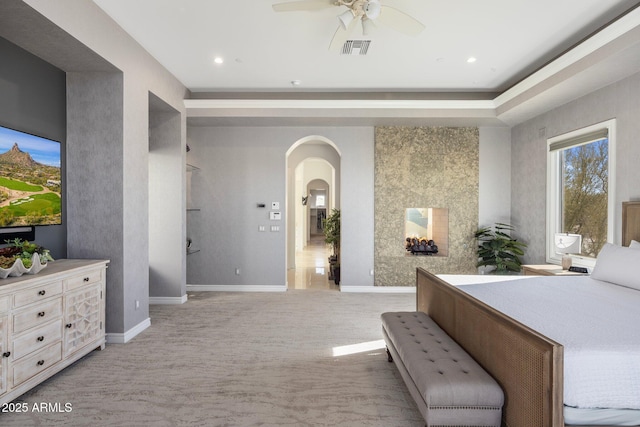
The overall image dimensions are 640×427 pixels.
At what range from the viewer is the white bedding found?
1.50m

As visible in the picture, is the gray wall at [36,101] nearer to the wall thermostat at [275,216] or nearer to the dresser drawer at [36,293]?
the dresser drawer at [36,293]

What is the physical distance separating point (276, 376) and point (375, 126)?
4.14 m

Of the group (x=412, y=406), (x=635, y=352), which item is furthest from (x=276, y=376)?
(x=635, y=352)

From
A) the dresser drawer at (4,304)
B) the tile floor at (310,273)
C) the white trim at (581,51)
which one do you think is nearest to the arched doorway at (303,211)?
the tile floor at (310,273)

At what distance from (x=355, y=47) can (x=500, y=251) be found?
374cm

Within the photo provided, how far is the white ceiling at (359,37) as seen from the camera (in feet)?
9.82

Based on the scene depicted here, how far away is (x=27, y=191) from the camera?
281 cm

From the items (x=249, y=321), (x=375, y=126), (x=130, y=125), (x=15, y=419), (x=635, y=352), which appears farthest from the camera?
(x=375, y=126)

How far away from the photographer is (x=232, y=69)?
427 centimetres

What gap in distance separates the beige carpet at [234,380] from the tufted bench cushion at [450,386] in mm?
424

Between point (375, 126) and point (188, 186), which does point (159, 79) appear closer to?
point (188, 186)

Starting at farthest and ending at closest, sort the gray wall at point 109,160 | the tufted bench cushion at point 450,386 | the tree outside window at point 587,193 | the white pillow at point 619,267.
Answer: the tree outside window at point 587,193, the gray wall at point 109,160, the white pillow at point 619,267, the tufted bench cushion at point 450,386

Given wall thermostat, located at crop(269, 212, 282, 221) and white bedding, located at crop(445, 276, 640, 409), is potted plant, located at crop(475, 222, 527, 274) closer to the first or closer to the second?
white bedding, located at crop(445, 276, 640, 409)

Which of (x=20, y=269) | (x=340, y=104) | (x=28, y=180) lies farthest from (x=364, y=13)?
(x=20, y=269)
